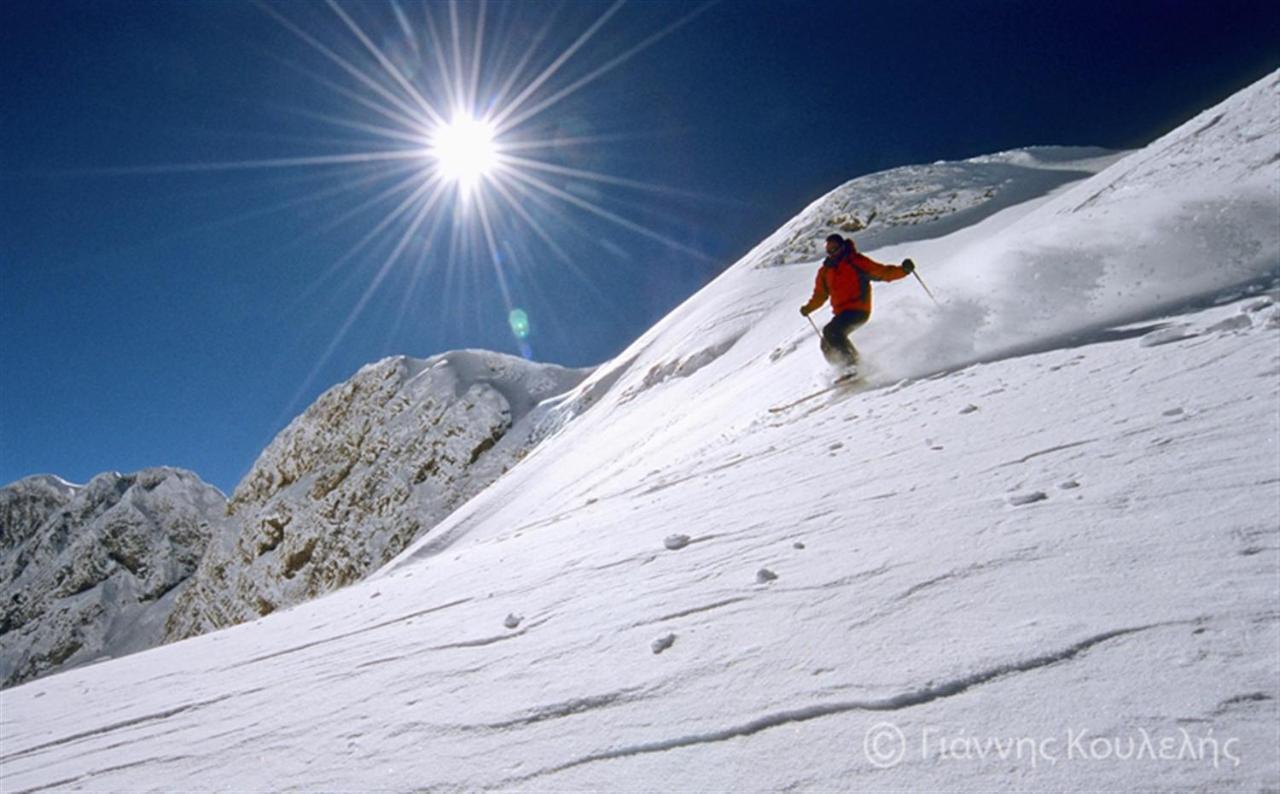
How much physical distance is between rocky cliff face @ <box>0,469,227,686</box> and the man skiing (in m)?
97.8

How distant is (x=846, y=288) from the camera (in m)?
8.66

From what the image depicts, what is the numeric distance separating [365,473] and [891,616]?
68.0m

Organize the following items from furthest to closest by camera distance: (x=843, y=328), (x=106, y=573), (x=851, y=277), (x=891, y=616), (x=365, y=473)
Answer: (x=106, y=573)
(x=365, y=473)
(x=851, y=277)
(x=843, y=328)
(x=891, y=616)

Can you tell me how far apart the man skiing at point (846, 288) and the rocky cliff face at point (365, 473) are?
122 ft

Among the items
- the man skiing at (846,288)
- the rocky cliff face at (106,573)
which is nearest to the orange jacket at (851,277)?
the man skiing at (846,288)

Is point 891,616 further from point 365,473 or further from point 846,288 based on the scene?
point 365,473

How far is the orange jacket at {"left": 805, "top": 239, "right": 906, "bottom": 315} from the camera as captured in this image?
856cm

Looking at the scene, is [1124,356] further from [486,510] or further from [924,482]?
[486,510]

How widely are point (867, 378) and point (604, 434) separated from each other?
943 cm

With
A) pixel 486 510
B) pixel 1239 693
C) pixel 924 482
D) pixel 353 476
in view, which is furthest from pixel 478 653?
pixel 353 476

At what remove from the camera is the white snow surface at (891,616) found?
133 cm

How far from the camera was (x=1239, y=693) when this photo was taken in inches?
46.3

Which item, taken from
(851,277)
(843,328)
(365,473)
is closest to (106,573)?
(365,473)

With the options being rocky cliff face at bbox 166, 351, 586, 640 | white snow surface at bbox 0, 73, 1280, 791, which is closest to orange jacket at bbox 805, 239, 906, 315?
white snow surface at bbox 0, 73, 1280, 791
